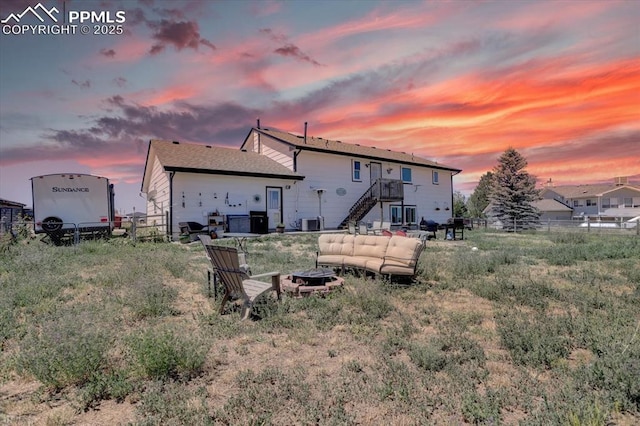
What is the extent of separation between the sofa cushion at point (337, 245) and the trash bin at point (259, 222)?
1205 centimetres

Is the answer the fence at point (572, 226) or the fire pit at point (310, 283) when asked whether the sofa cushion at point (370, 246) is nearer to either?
the fire pit at point (310, 283)

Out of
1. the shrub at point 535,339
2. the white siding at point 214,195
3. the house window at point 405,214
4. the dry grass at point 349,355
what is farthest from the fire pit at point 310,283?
the house window at point 405,214

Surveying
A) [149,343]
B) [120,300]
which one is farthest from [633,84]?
[120,300]

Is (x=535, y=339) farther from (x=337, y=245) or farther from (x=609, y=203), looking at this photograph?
(x=609, y=203)

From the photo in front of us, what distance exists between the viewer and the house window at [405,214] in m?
28.8

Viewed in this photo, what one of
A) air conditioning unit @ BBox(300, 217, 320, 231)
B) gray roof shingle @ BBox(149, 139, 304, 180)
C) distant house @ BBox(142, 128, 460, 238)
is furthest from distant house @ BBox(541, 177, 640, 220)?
gray roof shingle @ BBox(149, 139, 304, 180)

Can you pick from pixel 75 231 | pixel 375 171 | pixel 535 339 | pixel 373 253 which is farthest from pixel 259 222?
pixel 535 339

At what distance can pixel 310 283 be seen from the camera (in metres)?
6.69

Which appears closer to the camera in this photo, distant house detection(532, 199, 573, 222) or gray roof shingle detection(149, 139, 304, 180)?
gray roof shingle detection(149, 139, 304, 180)

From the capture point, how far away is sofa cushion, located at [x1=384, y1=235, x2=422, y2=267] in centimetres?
711

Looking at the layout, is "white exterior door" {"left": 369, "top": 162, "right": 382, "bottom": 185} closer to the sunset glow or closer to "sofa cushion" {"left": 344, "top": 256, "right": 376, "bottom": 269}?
the sunset glow

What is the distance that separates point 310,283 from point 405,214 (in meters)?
24.5

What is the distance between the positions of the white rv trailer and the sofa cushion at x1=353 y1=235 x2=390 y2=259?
14.4 meters

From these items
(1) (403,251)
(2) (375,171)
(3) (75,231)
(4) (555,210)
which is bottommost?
(1) (403,251)
